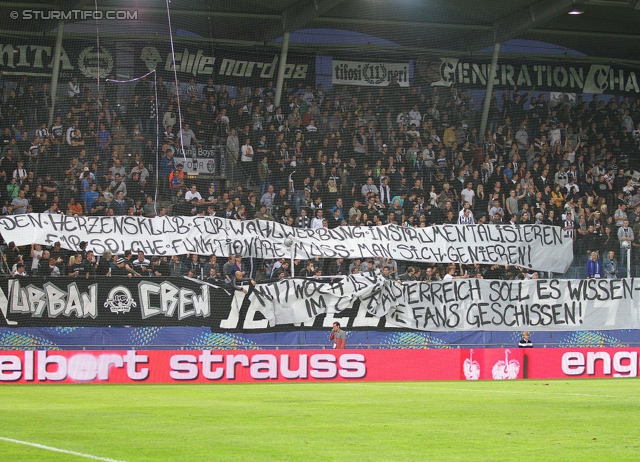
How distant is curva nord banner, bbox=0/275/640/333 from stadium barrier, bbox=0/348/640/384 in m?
1.51

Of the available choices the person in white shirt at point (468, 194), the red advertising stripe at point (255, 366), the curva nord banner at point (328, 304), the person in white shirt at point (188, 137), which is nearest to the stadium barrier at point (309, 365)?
the red advertising stripe at point (255, 366)

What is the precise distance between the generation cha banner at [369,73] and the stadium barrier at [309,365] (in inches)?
468

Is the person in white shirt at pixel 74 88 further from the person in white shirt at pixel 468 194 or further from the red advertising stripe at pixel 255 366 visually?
the person in white shirt at pixel 468 194

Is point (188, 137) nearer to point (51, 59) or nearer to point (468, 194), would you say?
point (51, 59)

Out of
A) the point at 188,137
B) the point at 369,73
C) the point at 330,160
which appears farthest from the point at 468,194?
the point at 188,137

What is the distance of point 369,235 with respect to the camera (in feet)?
77.8

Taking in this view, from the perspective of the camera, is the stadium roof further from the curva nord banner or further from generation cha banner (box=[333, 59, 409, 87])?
the curva nord banner

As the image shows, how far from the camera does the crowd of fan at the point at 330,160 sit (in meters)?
23.5

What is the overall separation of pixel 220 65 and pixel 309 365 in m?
12.2

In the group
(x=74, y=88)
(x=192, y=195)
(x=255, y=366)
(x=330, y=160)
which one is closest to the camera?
(x=255, y=366)

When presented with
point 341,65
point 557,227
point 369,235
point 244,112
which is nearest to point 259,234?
point 369,235

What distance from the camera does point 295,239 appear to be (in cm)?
2316

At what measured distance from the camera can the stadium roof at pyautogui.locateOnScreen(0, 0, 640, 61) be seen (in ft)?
88.7

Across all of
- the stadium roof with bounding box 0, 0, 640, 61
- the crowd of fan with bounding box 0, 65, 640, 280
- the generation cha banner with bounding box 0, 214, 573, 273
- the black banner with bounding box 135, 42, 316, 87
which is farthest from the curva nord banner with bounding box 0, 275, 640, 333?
the black banner with bounding box 135, 42, 316, 87
